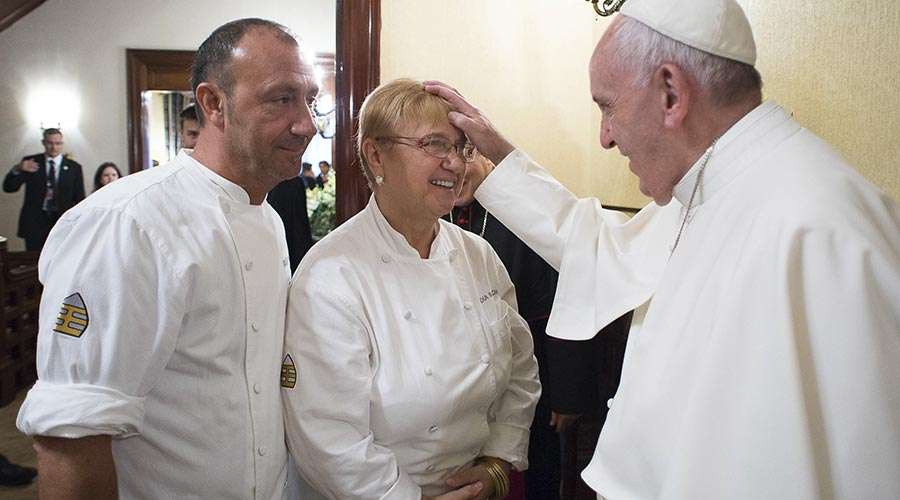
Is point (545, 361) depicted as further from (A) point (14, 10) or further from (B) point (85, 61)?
(B) point (85, 61)

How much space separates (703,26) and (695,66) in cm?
7

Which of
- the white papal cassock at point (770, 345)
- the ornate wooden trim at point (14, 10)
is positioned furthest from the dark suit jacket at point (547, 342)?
the ornate wooden trim at point (14, 10)

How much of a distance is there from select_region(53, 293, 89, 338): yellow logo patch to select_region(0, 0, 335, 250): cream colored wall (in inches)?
292

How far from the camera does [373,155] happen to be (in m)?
1.76

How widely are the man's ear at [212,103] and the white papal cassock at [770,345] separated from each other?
0.92 m

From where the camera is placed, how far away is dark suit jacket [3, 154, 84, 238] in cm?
752

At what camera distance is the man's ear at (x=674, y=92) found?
1189mm

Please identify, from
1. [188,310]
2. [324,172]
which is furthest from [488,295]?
[324,172]

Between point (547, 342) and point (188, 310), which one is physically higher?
point (188, 310)

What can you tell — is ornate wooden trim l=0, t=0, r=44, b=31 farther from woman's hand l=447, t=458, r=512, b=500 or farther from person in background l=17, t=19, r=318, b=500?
woman's hand l=447, t=458, r=512, b=500

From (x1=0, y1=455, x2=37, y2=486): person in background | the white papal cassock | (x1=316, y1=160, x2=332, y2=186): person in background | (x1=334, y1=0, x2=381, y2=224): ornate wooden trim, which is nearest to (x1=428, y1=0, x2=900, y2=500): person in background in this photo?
the white papal cassock

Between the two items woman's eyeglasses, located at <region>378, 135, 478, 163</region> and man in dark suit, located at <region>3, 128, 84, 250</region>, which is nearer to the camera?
woman's eyeglasses, located at <region>378, 135, 478, 163</region>

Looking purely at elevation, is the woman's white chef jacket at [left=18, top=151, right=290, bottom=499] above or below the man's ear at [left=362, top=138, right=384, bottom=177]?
below

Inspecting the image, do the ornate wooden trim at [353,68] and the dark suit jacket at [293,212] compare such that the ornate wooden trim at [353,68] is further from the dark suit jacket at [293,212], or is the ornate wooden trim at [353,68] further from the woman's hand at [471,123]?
the woman's hand at [471,123]
